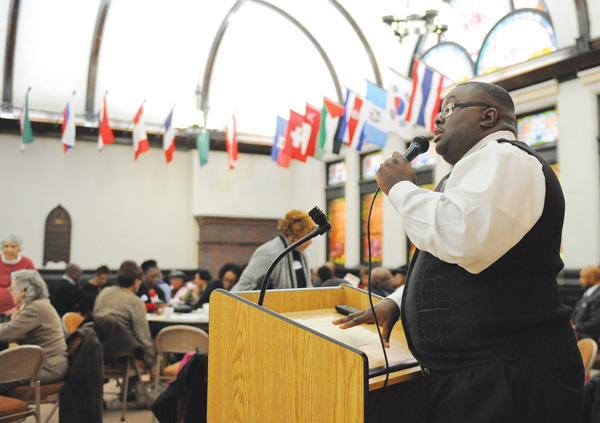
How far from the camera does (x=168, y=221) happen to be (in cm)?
1332

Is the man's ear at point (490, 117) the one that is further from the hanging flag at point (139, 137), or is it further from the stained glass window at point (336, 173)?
the stained glass window at point (336, 173)

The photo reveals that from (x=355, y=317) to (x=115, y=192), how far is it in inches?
468

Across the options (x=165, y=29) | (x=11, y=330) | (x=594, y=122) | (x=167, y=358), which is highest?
(x=165, y=29)

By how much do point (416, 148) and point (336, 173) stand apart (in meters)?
11.6

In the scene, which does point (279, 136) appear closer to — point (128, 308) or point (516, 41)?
point (516, 41)

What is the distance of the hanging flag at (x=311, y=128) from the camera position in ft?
34.0

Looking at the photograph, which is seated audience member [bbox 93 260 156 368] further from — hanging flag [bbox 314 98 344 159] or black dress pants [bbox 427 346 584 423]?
hanging flag [bbox 314 98 344 159]

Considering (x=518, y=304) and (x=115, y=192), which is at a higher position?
(x=115, y=192)

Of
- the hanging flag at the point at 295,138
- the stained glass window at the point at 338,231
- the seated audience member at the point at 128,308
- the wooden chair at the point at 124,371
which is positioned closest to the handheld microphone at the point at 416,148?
the seated audience member at the point at 128,308

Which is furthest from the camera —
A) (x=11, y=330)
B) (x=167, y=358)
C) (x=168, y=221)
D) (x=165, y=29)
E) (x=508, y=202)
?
(x=168, y=221)

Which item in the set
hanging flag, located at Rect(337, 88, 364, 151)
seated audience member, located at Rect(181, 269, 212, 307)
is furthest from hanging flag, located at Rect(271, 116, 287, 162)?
seated audience member, located at Rect(181, 269, 212, 307)

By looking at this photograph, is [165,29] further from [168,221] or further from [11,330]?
[11,330]

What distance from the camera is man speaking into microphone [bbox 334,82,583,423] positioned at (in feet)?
4.47

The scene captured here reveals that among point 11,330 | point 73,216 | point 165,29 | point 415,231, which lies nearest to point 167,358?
point 11,330
